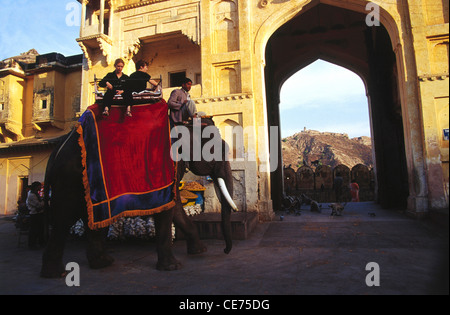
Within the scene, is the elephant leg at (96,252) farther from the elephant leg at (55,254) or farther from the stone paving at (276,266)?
the elephant leg at (55,254)

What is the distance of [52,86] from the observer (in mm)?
15531

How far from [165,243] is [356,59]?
1327cm

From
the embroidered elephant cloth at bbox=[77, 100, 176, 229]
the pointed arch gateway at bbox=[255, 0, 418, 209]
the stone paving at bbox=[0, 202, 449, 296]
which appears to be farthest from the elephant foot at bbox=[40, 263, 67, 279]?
the pointed arch gateway at bbox=[255, 0, 418, 209]

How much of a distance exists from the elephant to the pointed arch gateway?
6.47 meters

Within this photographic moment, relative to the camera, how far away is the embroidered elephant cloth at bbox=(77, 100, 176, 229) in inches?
172

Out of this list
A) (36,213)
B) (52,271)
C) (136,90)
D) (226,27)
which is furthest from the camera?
(226,27)

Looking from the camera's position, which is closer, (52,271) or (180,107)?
(52,271)

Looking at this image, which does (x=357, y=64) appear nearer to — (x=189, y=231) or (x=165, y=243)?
(x=189, y=231)

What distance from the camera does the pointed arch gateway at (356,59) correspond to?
32.4 feet

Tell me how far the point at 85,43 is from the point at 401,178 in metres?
13.8

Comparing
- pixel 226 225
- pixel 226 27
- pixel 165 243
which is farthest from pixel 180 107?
pixel 226 27

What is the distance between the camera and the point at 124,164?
4.54 m
